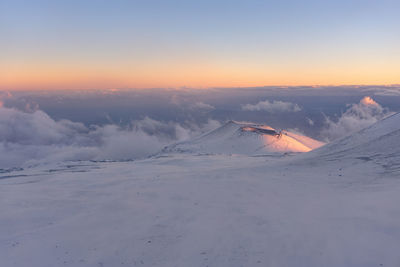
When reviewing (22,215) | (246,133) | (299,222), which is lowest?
(246,133)

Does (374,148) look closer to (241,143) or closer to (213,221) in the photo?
(213,221)

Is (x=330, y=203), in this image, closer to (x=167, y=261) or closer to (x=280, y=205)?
(x=280, y=205)

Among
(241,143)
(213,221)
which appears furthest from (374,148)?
(241,143)

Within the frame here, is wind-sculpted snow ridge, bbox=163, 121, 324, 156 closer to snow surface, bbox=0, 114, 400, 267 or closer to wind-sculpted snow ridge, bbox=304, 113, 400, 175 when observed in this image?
wind-sculpted snow ridge, bbox=304, 113, 400, 175

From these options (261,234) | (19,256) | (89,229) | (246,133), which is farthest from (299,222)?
(246,133)

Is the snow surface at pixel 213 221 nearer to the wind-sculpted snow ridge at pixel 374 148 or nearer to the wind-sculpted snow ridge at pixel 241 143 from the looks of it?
the wind-sculpted snow ridge at pixel 374 148

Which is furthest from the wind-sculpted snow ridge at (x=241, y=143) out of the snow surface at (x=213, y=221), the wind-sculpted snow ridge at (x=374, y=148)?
the snow surface at (x=213, y=221)
